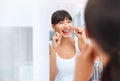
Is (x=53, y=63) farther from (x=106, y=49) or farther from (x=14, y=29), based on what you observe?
(x=106, y=49)

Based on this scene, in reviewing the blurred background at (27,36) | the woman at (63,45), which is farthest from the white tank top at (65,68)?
the blurred background at (27,36)

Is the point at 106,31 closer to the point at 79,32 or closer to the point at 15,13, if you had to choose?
the point at 79,32

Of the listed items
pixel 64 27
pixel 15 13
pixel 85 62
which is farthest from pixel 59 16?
pixel 85 62

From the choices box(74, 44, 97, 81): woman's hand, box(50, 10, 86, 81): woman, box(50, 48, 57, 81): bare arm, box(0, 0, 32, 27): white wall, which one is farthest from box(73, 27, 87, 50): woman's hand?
box(74, 44, 97, 81): woman's hand

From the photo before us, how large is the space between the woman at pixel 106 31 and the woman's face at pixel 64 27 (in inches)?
43.2

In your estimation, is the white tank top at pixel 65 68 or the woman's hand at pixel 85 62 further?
the white tank top at pixel 65 68

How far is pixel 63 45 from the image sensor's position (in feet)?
4.85

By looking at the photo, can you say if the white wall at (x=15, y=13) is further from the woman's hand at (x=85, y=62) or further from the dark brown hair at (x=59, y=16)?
the woman's hand at (x=85, y=62)

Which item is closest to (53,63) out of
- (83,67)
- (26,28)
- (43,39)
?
(43,39)

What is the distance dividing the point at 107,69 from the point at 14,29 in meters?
1.25

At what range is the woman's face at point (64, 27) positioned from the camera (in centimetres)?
143

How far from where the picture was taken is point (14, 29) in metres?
1.52

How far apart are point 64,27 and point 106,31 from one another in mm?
1130

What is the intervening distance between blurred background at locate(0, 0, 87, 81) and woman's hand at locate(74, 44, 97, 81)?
1145 millimetres
